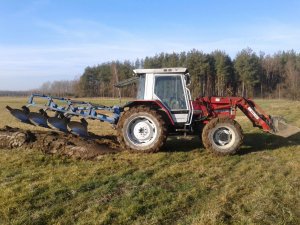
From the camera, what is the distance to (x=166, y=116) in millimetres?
10484

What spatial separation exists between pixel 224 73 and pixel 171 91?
60276 millimetres

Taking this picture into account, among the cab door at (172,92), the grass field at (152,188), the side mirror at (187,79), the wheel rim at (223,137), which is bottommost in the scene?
the grass field at (152,188)

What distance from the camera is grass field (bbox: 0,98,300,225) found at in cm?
541

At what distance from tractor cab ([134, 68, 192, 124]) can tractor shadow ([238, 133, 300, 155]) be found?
1927mm

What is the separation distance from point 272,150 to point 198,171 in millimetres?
3542

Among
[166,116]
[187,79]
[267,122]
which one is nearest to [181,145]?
[166,116]

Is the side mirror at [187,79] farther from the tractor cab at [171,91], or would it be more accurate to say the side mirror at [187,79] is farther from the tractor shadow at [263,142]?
the tractor shadow at [263,142]

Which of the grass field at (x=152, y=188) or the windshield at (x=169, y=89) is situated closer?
the grass field at (x=152, y=188)

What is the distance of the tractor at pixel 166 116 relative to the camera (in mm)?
10156

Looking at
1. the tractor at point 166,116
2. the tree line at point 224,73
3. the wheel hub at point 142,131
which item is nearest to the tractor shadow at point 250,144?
the tractor at point 166,116

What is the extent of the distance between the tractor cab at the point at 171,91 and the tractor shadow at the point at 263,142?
1927mm

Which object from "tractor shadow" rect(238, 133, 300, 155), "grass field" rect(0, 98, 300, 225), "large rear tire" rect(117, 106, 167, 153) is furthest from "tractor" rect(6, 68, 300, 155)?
"tractor shadow" rect(238, 133, 300, 155)

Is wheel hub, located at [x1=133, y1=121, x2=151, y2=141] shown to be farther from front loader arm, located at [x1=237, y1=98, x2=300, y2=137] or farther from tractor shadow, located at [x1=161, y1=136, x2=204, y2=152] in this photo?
front loader arm, located at [x1=237, y1=98, x2=300, y2=137]

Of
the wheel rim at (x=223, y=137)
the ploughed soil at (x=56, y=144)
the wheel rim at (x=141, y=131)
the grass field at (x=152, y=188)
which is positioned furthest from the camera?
the wheel rim at (x=141, y=131)
